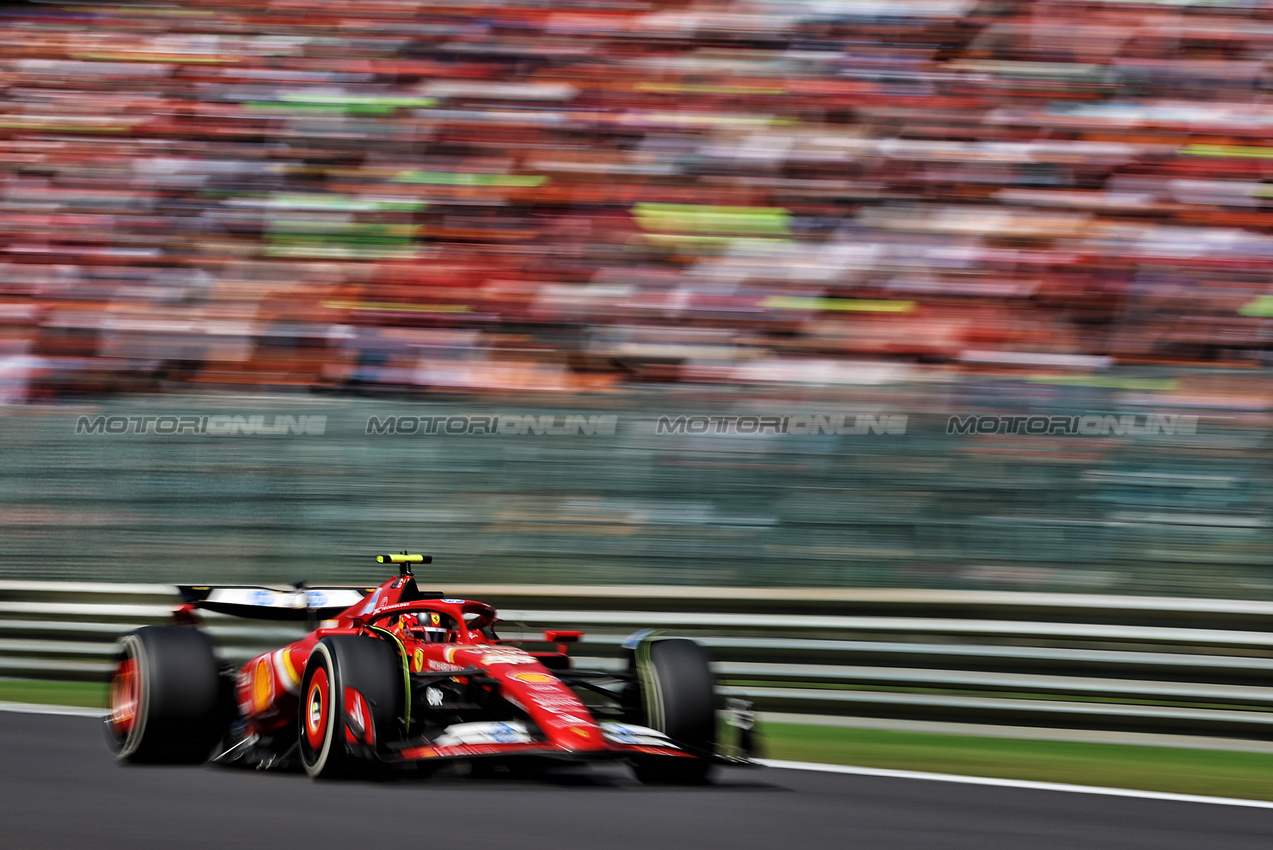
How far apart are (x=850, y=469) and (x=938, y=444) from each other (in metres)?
0.48

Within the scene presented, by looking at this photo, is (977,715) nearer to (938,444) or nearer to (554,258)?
(938,444)

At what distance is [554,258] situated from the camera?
13.8 metres

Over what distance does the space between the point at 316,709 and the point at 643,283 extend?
7.54 metres

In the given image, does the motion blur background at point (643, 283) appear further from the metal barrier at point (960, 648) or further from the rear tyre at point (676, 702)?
the rear tyre at point (676, 702)

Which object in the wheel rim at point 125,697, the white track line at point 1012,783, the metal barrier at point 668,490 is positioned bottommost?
the white track line at point 1012,783

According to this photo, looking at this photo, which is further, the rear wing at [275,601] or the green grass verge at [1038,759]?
the rear wing at [275,601]

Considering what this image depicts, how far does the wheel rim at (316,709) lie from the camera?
610cm

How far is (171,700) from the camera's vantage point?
6625 mm

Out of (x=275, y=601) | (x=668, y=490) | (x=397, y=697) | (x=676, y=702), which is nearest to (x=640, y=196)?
(x=668, y=490)

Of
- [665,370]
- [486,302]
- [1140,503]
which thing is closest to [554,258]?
[486,302]

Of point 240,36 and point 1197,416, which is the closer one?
point 1197,416

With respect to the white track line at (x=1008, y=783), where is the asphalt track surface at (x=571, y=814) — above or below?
below

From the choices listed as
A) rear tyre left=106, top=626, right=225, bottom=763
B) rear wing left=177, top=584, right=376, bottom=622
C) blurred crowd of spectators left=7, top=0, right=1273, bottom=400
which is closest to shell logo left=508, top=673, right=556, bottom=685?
rear wing left=177, top=584, right=376, bottom=622

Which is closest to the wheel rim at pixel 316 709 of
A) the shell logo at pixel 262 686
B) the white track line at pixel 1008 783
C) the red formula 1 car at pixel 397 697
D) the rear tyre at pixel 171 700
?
the red formula 1 car at pixel 397 697
